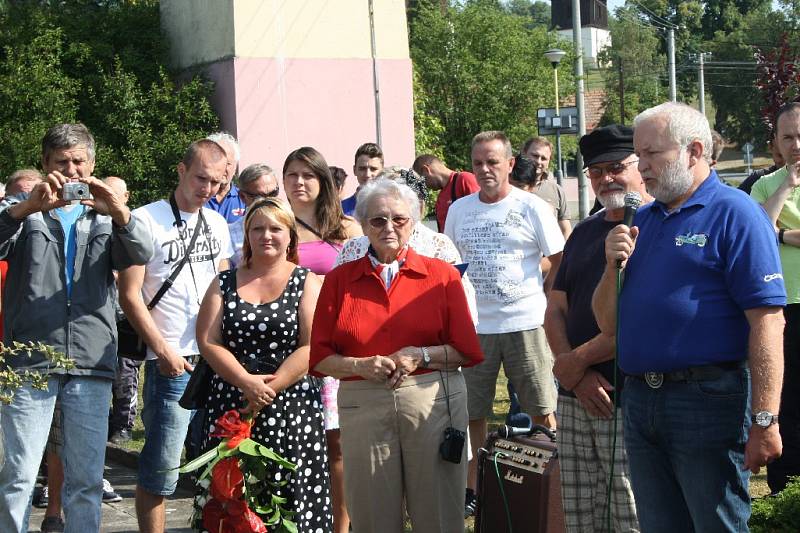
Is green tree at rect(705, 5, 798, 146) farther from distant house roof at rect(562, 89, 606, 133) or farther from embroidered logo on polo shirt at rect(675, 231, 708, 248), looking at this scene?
embroidered logo on polo shirt at rect(675, 231, 708, 248)

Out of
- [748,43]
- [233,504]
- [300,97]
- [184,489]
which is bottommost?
[184,489]

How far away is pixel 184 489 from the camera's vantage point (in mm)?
8008

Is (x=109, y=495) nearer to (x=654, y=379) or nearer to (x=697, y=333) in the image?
(x=654, y=379)

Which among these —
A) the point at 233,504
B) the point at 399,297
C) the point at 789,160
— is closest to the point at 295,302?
the point at 399,297

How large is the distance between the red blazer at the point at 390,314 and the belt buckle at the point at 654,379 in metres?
1.30

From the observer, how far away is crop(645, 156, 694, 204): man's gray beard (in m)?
4.01

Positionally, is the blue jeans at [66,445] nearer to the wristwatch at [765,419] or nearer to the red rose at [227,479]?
the red rose at [227,479]

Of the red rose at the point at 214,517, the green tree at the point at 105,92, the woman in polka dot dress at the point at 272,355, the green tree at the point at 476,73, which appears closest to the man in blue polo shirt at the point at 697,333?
the woman in polka dot dress at the point at 272,355

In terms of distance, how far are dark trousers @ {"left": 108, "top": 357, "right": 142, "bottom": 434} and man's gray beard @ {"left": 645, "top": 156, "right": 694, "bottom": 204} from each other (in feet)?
19.2

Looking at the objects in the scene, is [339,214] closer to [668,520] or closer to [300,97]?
[668,520]

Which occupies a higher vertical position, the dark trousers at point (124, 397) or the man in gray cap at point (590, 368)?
the man in gray cap at point (590, 368)

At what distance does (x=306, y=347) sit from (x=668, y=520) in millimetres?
A: 2123

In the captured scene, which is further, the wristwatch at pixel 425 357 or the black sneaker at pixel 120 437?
the black sneaker at pixel 120 437

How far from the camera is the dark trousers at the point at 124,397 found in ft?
29.2
